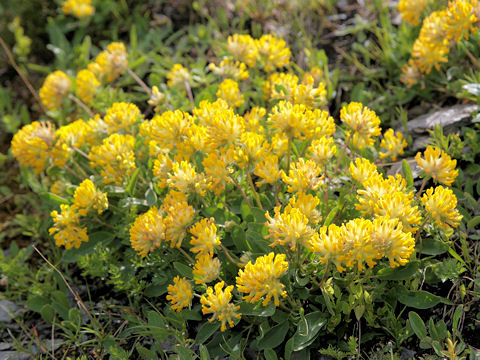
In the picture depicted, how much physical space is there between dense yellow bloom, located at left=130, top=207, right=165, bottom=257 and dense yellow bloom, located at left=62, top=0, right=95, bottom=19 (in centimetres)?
339

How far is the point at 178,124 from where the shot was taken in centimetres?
243

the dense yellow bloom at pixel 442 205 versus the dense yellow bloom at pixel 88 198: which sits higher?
the dense yellow bloom at pixel 442 205

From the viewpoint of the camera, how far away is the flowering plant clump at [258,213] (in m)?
2.04

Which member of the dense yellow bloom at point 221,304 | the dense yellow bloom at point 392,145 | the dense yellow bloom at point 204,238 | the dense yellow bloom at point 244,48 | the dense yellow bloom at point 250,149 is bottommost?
the dense yellow bloom at point 221,304

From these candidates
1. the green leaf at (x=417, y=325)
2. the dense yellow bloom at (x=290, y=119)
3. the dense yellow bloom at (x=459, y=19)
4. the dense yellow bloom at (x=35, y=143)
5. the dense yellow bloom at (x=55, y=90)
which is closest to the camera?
the green leaf at (x=417, y=325)

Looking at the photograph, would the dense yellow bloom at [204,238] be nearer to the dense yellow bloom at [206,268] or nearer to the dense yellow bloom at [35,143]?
the dense yellow bloom at [206,268]

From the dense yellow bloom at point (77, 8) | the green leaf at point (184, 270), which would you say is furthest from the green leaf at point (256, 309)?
the dense yellow bloom at point (77, 8)

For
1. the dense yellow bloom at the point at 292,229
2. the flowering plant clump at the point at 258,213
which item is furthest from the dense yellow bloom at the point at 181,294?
the dense yellow bloom at the point at 292,229

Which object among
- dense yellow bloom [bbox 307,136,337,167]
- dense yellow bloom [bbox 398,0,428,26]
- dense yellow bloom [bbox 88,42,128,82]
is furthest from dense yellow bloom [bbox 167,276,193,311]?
dense yellow bloom [bbox 398,0,428,26]

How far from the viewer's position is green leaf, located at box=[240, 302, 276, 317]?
2.20 metres

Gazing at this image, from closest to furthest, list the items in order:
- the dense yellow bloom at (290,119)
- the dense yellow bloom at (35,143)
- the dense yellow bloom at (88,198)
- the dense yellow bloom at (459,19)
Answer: the dense yellow bloom at (290,119)
the dense yellow bloom at (88,198)
the dense yellow bloom at (459,19)
the dense yellow bloom at (35,143)

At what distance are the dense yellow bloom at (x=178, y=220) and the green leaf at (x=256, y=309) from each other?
1.37 ft

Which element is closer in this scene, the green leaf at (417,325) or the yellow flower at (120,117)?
the green leaf at (417,325)

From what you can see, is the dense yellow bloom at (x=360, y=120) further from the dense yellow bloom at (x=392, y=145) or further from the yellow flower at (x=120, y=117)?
the yellow flower at (x=120, y=117)
